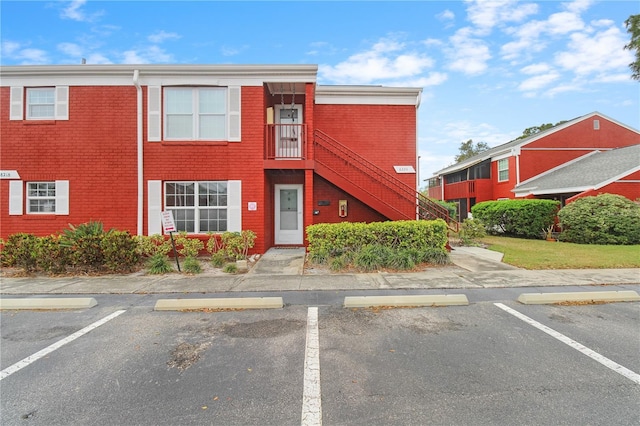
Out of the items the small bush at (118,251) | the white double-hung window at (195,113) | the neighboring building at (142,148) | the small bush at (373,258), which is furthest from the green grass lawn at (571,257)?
the small bush at (118,251)

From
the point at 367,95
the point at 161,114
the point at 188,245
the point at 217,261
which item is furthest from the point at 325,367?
the point at 367,95

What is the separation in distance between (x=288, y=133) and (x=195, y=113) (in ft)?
10.4

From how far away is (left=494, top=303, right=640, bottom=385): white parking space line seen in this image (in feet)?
10.1

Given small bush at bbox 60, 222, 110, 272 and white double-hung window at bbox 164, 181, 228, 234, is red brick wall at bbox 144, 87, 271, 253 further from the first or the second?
small bush at bbox 60, 222, 110, 272

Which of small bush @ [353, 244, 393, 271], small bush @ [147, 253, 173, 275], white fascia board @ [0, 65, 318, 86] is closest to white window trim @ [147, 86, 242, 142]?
white fascia board @ [0, 65, 318, 86]

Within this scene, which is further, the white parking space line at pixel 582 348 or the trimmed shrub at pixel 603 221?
the trimmed shrub at pixel 603 221

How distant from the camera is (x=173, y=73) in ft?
31.4

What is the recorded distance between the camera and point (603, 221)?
12.1m

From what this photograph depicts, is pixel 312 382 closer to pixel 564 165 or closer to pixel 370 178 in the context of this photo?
pixel 370 178

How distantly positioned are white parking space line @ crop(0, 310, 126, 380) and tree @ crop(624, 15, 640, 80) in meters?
21.8

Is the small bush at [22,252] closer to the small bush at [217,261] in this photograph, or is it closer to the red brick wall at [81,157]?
the red brick wall at [81,157]

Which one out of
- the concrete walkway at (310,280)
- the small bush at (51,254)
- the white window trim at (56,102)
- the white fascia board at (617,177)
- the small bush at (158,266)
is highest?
the white window trim at (56,102)

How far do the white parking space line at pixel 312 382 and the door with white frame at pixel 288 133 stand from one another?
7.67 metres

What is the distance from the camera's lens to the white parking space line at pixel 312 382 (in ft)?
8.08
